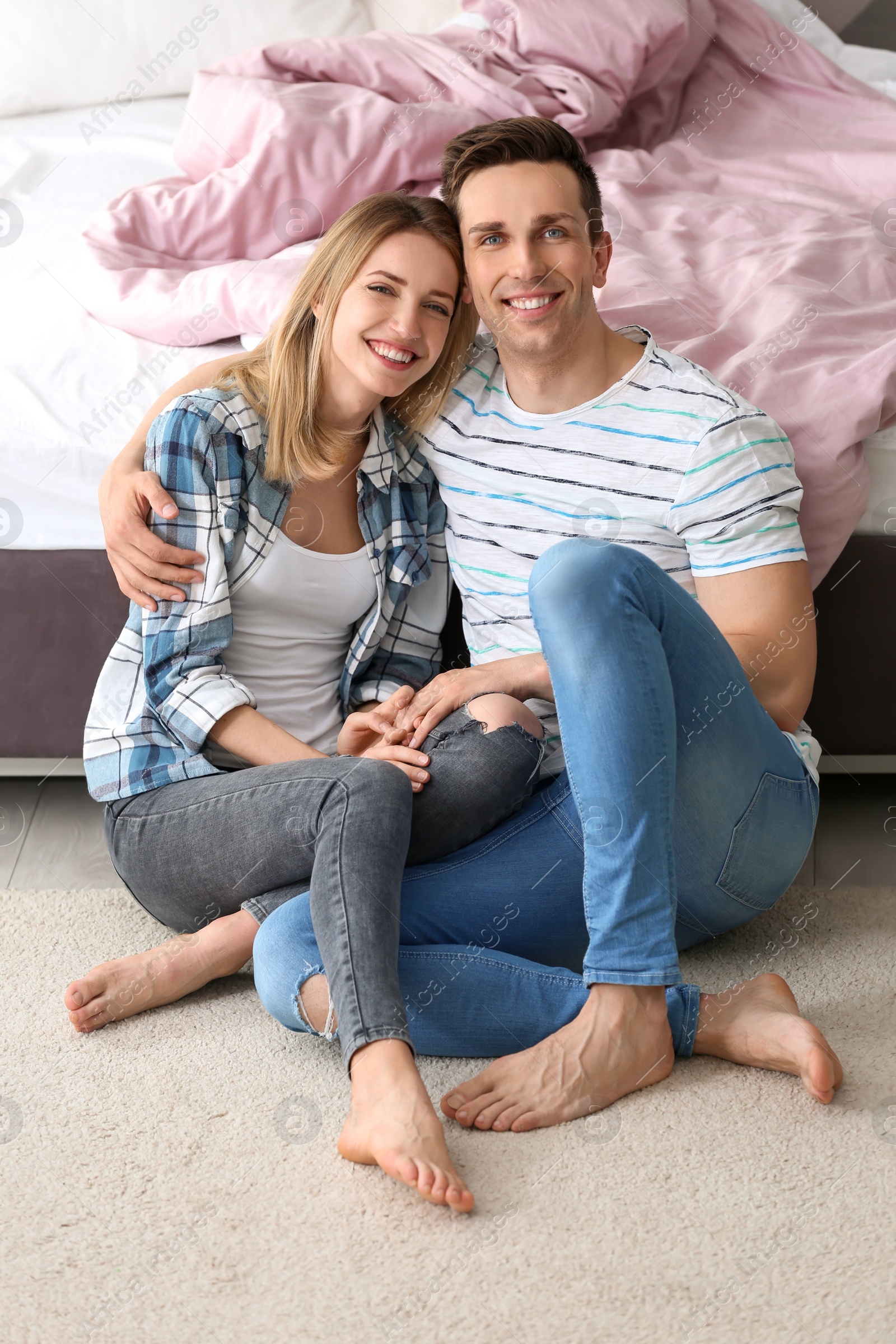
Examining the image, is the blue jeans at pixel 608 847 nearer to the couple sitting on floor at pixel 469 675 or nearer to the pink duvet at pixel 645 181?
the couple sitting on floor at pixel 469 675

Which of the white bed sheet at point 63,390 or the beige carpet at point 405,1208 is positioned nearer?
the beige carpet at point 405,1208

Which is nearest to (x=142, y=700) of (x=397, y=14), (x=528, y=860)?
(x=528, y=860)

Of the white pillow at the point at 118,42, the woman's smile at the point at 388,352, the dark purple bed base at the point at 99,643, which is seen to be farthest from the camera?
the white pillow at the point at 118,42

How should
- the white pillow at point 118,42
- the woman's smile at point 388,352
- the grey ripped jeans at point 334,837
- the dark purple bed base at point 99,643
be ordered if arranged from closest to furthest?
1. the grey ripped jeans at point 334,837
2. the woman's smile at point 388,352
3. the dark purple bed base at point 99,643
4. the white pillow at point 118,42

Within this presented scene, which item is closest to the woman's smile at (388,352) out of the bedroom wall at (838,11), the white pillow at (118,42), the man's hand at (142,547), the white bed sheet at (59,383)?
the man's hand at (142,547)

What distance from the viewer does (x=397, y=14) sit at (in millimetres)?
2553

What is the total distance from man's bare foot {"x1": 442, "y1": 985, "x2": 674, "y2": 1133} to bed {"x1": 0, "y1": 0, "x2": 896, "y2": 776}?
0.59 meters

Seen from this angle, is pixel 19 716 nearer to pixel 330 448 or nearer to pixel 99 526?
pixel 99 526

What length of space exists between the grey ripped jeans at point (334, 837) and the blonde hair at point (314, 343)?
0.33 m

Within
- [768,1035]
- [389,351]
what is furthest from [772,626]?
[389,351]

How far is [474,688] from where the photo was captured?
122cm

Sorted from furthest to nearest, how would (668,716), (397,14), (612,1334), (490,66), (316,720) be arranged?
(397,14) → (490,66) → (316,720) → (668,716) → (612,1334)

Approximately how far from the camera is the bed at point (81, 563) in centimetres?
142

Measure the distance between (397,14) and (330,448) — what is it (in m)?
1.75
